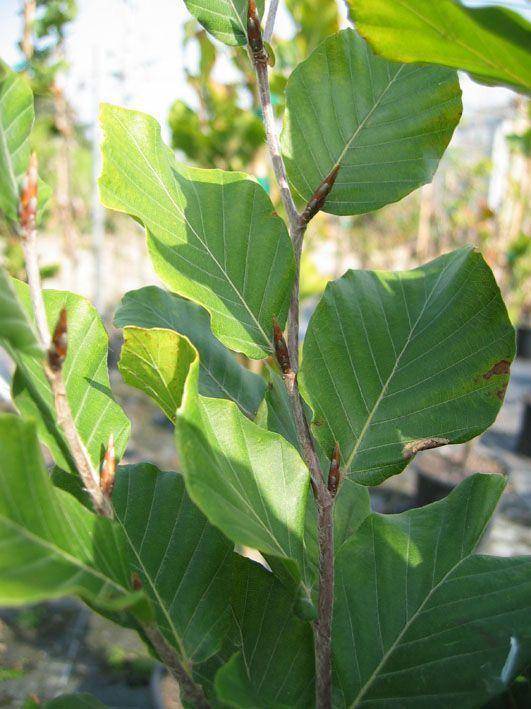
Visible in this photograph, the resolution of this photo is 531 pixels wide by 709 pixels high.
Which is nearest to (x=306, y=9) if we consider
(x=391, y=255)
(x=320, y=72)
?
(x=320, y=72)

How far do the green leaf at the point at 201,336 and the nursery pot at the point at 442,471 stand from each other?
8.04 ft

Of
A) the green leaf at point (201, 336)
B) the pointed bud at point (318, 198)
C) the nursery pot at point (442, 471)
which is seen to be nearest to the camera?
the pointed bud at point (318, 198)

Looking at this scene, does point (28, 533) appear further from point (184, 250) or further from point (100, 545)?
point (184, 250)

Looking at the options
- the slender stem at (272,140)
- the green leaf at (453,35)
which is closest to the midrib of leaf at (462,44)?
the green leaf at (453,35)

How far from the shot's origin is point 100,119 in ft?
1.68

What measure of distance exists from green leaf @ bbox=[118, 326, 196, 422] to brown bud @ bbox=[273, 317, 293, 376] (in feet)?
0.30

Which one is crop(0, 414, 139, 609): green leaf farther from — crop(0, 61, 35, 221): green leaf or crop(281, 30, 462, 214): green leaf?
crop(281, 30, 462, 214): green leaf

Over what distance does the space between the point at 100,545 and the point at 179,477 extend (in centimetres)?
14

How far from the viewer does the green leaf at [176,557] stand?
52 cm

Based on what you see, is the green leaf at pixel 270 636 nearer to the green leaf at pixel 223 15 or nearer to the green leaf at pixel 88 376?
the green leaf at pixel 88 376

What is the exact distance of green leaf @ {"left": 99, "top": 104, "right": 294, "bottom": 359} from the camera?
0.53 metres

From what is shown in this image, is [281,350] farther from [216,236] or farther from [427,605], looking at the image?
[427,605]

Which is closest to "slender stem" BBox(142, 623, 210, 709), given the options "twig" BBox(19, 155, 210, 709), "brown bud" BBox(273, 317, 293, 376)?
"twig" BBox(19, 155, 210, 709)

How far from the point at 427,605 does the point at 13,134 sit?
480 mm
